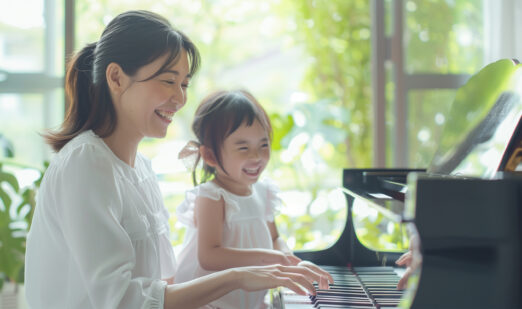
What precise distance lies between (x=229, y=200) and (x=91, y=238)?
55cm

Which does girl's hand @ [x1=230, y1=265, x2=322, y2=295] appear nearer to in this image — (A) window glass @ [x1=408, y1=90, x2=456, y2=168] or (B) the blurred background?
(B) the blurred background

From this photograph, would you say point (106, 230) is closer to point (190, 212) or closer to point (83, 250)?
point (83, 250)

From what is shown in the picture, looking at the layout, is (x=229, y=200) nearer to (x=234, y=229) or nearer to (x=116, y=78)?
(x=234, y=229)

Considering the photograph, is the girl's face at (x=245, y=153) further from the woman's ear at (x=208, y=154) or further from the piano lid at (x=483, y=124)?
the piano lid at (x=483, y=124)

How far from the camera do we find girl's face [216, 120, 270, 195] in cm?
161

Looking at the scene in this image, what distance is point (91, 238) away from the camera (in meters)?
1.12

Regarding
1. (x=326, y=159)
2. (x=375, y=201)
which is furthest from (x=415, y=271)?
(x=326, y=159)

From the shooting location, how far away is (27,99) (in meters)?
2.77

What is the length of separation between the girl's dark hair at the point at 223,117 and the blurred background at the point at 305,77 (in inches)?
33.9

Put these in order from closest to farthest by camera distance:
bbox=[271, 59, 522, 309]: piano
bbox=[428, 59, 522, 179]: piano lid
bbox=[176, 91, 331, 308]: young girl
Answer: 1. bbox=[271, 59, 522, 309]: piano
2. bbox=[428, 59, 522, 179]: piano lid
3. bbox=[176, 91, 331, 308]: young girl

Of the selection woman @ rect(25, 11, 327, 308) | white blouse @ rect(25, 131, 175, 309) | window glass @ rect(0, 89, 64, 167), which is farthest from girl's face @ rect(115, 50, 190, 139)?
window glass @ rect(0, 89, 64, 167)

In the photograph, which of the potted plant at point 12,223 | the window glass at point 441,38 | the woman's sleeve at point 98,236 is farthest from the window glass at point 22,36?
the window glass at point 441,38

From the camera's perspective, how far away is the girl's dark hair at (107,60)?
1280 mm

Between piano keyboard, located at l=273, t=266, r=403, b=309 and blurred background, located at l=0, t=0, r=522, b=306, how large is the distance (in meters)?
1.27
